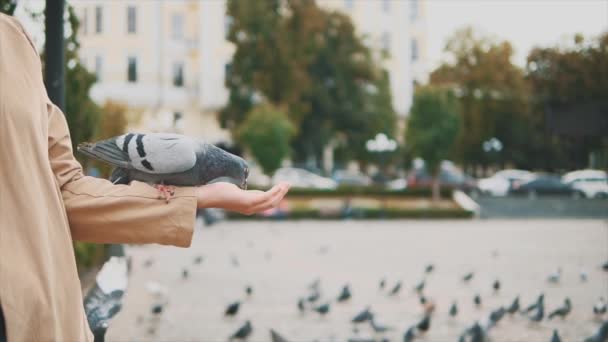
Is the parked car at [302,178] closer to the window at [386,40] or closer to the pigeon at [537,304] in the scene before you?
the window at [386,40]

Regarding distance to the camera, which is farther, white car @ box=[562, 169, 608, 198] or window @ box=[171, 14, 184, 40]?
window @ box=[171, 14, 184, 40]

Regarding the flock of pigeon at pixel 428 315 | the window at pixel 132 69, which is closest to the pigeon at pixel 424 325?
the flock of pigeon at pixel 428 315

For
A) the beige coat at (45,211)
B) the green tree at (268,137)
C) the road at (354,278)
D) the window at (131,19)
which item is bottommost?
the road at (354,278)

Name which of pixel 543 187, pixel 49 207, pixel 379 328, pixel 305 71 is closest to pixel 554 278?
pixel 379 328

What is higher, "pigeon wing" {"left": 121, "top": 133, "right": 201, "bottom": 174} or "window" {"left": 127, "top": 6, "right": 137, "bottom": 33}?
"window" {"left": 127, "top": 6, "right": 137, "bottom": 33}

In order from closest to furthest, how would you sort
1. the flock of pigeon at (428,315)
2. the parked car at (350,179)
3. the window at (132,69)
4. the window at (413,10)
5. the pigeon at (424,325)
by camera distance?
the flock of pigeon at (428,315)
the pigeon at (424,325)
the window at (132,69)
the parked car at (350,179)
the window at (413,10)

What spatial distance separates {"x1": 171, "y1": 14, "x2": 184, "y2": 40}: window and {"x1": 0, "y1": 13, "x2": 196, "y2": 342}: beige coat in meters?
39.4

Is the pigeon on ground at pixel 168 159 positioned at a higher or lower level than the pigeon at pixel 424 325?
higher

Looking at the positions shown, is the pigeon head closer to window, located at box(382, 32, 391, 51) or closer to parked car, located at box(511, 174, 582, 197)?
parked car, located at box(511, 174, 582, 197)

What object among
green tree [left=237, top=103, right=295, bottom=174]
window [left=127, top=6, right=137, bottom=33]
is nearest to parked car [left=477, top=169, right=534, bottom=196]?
green tree [left=237, top=103, right=295, bottom=174]

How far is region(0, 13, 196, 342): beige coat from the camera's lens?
1.69m

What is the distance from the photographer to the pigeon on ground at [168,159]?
189 centimetres

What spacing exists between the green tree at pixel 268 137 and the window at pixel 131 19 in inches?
360

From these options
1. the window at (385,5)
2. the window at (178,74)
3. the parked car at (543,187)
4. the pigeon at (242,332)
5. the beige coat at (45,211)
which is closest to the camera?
the beige coat at (45,211)
